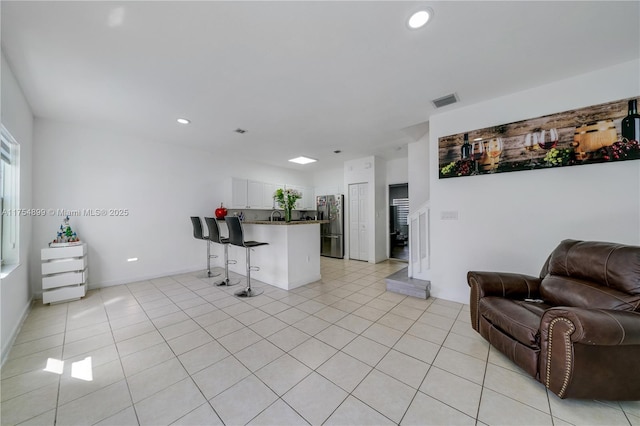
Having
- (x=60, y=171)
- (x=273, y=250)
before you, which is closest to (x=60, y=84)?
(x=60, y=171)

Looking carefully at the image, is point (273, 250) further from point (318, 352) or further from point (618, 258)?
point (618, 258)

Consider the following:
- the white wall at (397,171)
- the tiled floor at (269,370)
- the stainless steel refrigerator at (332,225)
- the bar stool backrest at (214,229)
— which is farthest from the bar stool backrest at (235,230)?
the white wall at (397,171)

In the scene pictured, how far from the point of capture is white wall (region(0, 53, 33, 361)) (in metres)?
2.10

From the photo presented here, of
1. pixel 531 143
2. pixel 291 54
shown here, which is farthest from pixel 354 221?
pixel 291 54

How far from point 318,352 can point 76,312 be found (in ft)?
10.8

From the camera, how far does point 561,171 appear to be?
2.54 metres

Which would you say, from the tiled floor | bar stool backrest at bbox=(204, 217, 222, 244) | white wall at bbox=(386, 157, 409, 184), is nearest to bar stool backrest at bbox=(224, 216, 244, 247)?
bar stool backrest at bbox=(204, 217, 222, 244)

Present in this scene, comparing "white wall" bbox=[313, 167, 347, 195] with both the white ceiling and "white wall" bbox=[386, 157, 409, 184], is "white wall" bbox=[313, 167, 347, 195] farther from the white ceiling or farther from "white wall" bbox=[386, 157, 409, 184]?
the white ceiling

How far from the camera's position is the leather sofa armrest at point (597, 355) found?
1359 mm

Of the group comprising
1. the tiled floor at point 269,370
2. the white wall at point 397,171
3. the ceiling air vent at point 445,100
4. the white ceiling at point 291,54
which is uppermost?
the white ceiling at point 291,54

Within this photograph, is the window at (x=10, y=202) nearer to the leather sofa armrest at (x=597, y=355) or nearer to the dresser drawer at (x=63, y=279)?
the dresser drawer at (x=63, y=279)

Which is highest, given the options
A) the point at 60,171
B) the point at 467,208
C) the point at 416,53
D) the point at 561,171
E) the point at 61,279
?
the point at 416,53

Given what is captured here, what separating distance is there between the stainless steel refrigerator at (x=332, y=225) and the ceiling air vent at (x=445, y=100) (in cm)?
376

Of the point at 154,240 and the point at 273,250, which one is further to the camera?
the point at 154,240
